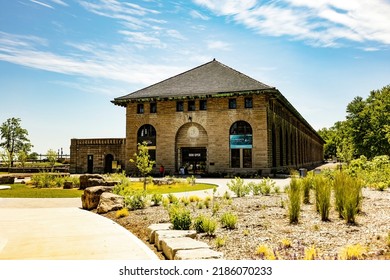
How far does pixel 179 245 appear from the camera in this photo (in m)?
5.09

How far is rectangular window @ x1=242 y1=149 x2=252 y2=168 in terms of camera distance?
32156mm

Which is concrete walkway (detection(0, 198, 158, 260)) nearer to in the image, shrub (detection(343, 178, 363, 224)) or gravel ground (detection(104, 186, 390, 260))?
gravel ground (detection(104, 186, 390, 260))

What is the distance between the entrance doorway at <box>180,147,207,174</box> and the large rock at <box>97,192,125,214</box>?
23367 mm

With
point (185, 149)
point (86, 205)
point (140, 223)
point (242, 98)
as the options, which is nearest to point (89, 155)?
point (185, 149)

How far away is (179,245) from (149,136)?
3150 cm

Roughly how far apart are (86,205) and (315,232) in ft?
24.9

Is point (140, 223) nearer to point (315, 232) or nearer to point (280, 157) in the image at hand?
point (315, 232)

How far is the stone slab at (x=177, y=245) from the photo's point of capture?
489 centimetres

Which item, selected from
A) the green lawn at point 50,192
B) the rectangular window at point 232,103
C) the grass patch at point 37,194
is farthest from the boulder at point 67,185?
the rectangular window at point 232,103

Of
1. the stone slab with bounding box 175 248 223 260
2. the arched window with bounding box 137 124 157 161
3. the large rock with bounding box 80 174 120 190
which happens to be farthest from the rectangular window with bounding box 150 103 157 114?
the stone slab with bounding box 175 248 223 260

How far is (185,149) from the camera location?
35219 millimetres

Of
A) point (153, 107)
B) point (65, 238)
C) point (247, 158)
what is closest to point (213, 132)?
point (247, 158)

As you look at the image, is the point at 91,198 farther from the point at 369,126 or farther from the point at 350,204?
the point at 369,126

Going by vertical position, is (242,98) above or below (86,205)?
above
